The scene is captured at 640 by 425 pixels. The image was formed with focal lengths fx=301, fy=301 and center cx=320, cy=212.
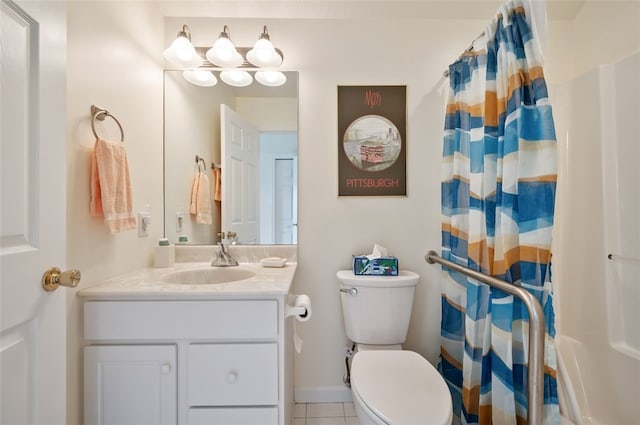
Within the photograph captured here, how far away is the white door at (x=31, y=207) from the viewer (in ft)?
2.11

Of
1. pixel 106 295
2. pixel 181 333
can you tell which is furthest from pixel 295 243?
pixel 106 295

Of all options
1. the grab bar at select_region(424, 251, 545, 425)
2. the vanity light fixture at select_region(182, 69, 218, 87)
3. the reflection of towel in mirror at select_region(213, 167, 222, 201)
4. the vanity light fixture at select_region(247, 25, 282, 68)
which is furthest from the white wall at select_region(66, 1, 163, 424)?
the grab bar at select_region(424, 251, 545, 425)

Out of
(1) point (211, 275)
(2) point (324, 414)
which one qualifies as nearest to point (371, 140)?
(1) point (211, 275)

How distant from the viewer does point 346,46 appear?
1739mm

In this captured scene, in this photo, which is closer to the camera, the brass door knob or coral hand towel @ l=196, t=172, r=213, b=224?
the brass door knob

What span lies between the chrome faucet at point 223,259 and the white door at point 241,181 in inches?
5.1

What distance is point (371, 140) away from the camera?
174 centimetres

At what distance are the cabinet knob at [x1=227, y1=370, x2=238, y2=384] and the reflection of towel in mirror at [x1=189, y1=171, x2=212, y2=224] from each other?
2.94 feet

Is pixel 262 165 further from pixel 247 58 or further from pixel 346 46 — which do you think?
pixel 346 46

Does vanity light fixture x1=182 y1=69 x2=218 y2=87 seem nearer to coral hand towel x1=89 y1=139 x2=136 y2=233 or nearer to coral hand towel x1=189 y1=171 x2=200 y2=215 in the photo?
coral hand towel x1=189 y1=171 x2=200 y2=215

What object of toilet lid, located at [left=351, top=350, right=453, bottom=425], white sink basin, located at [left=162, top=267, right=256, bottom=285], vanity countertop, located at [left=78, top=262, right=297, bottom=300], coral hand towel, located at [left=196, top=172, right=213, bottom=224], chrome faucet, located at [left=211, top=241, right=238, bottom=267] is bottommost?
toilet lid, located at [left=351, top=350, right=453, bottom=425]

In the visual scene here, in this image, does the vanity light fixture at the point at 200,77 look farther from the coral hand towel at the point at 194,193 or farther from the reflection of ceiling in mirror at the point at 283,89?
the coral hand towel at the point at 194,193

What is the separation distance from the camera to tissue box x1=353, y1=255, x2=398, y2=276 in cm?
157

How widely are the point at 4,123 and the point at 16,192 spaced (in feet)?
0.49
